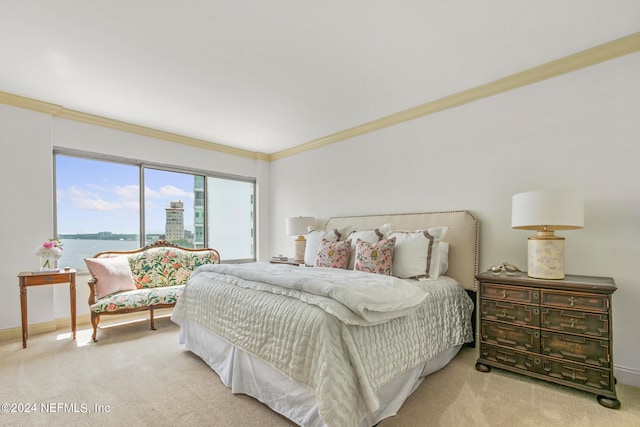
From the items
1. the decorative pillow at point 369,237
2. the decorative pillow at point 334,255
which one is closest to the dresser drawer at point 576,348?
the decorative pillow at point 369,237

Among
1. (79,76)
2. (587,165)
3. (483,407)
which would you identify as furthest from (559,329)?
(79,76)

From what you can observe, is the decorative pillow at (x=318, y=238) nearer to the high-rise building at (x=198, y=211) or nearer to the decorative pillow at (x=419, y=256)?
the decorative pillow at (x=419, y=256)

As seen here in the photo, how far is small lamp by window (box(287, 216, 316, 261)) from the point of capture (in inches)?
175

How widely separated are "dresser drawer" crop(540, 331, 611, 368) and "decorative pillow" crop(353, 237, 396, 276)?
1.20 meters

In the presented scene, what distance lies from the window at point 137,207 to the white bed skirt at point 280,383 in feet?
7.66

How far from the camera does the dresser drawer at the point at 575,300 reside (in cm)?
200

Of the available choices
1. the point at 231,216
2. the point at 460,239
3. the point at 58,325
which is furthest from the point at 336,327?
the point at 231,216

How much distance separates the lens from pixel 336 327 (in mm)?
1579

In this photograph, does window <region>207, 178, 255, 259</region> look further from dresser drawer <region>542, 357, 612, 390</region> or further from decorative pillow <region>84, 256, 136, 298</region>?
dresser drawer <region>542, 357, 612, 390</region>

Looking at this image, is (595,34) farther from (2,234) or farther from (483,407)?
(2,234)

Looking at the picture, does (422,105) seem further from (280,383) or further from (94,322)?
(94,322)

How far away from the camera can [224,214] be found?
205 inches

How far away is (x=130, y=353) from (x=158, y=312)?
4.73 ft

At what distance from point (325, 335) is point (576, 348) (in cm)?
180
